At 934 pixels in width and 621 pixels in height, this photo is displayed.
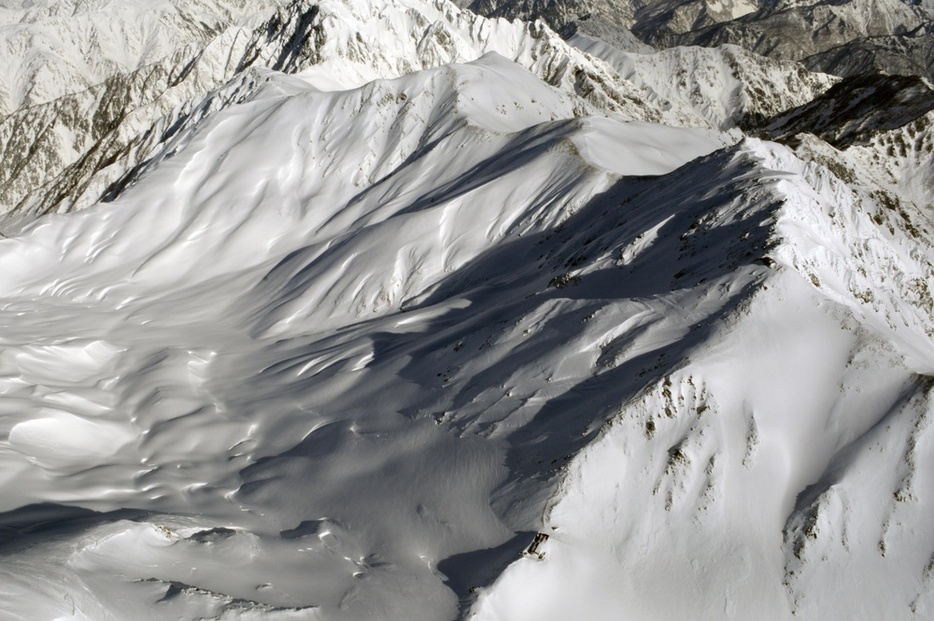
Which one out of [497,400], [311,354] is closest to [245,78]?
[311,354]

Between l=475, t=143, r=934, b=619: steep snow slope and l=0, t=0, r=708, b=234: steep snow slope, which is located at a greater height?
l=475, t=143, r=934, b=619: steep snow slope

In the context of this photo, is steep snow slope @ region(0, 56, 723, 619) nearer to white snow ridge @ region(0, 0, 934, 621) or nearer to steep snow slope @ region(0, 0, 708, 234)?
white snow ridge @ region(0, 0, 934, 621)

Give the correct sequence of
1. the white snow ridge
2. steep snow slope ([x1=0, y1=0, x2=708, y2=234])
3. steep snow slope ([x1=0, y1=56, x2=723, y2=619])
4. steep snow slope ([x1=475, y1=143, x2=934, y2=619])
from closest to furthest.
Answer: steep snow slope ([x1=0, y1=56, x2=723, y2=619])
the white snow ridge
steep snow slope ([x1=475, y1=143, x2=934, y2=619])
steep snow slope ([x1=0, y1=0, x2=708, y2=234])

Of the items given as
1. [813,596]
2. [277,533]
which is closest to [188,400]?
[277,533]

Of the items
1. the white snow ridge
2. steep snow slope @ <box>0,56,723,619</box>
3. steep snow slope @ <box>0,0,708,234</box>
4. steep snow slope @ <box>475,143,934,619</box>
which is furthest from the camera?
steep snow slope @ <box>0,0,708,234</box>

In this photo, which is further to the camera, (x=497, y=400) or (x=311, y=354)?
(x=311, y=354)

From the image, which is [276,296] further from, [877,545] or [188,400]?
[877,545]

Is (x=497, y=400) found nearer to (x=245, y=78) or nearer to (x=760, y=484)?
(x=760, y=484)

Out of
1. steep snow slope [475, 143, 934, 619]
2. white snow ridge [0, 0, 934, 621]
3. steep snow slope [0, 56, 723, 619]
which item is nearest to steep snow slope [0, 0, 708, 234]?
steep snow slope [0, 56, 723, 619]

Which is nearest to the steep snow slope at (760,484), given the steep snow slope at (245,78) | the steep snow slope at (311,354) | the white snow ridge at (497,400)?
the white snow ridge at (497,400)
